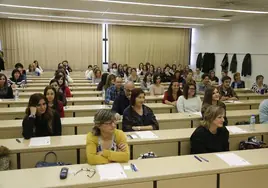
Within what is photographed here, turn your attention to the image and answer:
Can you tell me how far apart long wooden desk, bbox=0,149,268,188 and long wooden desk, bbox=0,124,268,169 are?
1.84 ft

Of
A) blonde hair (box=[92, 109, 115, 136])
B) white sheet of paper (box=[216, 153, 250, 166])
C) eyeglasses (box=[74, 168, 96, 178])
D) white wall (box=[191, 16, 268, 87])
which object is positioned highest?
white wall (box=[191, 16, 268, 87])

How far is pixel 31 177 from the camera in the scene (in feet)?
6.78

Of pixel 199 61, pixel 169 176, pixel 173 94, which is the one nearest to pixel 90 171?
pixel 169 176

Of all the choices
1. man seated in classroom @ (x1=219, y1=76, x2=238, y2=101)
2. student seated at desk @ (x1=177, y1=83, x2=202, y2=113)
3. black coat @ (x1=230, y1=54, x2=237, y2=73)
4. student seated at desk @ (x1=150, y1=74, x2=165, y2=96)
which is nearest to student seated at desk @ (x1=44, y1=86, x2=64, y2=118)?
student seated at desk @ (x1=177, y1=83, x2=202, y2=113)

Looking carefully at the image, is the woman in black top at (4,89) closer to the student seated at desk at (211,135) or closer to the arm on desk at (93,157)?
the arm on desk at (93,157)

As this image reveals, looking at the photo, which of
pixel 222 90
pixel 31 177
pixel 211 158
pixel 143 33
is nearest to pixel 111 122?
pixel 31 177

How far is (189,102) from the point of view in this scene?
4844 mm

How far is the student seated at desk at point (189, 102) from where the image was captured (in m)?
4.80

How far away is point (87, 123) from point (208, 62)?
35.6ft

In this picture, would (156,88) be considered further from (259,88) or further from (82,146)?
(82,146)

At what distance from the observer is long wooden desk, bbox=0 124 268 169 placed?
2.75m

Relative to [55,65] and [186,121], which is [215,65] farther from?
[186,121]

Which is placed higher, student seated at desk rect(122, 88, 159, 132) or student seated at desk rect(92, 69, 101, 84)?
student seated at desk rect(92, 69, 101, 84)

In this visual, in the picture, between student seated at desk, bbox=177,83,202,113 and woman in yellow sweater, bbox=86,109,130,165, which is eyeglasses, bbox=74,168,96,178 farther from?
student seated at desk, bbox=177,83,202,113
